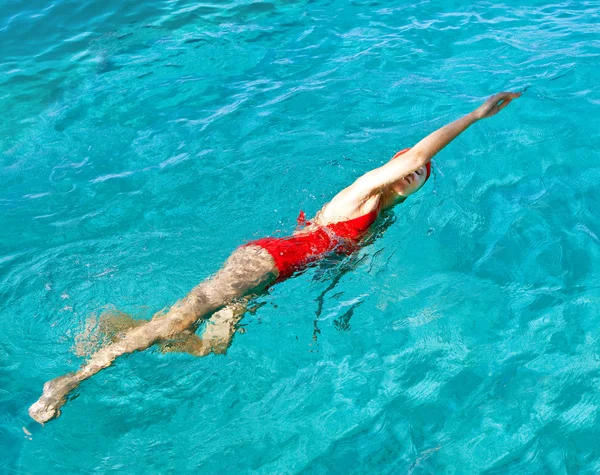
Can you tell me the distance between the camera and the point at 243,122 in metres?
7.69

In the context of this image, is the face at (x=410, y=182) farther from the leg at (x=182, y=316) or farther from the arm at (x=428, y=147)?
the leg at (x=182, y=316)

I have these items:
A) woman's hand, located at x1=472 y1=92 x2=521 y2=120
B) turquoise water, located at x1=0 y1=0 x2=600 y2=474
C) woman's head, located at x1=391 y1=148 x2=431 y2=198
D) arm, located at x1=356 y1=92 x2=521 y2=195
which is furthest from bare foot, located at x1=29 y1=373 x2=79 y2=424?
woman's hand, located at x1=472 y1=92 x2=521 y2=120

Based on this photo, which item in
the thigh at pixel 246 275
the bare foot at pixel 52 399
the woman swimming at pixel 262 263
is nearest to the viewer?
the bare foot at pixel 52 399

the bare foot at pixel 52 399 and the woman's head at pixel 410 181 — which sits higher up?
the woman's head at pixel 410 181

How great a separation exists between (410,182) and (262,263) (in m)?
1.43

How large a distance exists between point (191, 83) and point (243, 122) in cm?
152

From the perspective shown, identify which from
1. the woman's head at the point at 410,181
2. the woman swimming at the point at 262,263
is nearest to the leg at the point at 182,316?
the woman swimming at the point at 262,263

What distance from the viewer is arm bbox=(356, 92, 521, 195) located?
14.0 ft

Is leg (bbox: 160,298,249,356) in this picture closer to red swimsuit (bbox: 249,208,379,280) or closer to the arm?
red swimsuit (bbox: 249,208,379,280)

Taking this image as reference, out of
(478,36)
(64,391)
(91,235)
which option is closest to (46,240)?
(91,235)

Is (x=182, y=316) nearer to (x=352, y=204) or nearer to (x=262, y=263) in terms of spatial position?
(x=262, y=263)

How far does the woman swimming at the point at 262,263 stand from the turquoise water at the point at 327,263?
0.74 ft

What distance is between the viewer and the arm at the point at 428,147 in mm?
4266

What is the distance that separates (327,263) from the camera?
17.1ft
